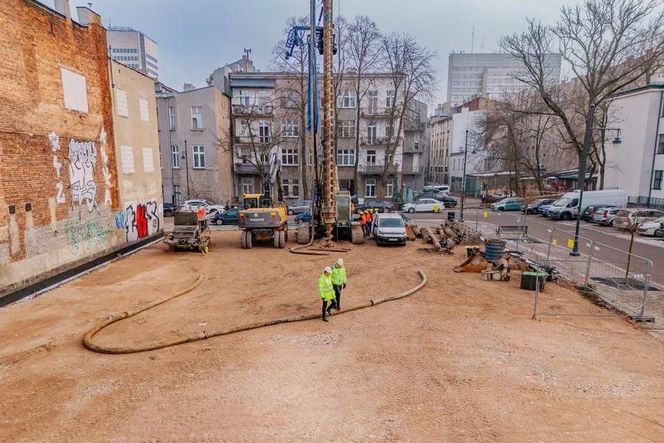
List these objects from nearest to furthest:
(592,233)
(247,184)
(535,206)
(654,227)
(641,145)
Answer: (654,227)
(592,233)
(641,145)
(535,206)
(247,184)

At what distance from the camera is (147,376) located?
28.2 ft

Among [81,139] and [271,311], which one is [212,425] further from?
[81,139]

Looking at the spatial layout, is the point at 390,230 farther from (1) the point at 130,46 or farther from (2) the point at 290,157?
(1) the point at 130,46

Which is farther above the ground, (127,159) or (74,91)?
(74,91)

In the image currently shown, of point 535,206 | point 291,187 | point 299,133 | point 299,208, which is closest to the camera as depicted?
point 299,208

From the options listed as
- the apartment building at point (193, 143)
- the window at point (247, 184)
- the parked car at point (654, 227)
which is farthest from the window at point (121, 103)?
the parked car at point (654, 227)

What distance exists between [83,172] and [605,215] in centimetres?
3368

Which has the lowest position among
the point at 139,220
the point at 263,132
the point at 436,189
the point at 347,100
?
the point at 139,220

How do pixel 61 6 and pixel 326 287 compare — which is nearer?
pixel 326 287

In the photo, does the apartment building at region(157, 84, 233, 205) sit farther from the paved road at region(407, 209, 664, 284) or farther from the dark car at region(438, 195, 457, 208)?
the dark car at region(438, 195, 457, 208)

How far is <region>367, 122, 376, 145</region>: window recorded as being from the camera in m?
45.0

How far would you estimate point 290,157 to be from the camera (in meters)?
44.9

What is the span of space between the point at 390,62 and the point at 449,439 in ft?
127

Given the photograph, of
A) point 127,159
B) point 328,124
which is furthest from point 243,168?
point 328,124
